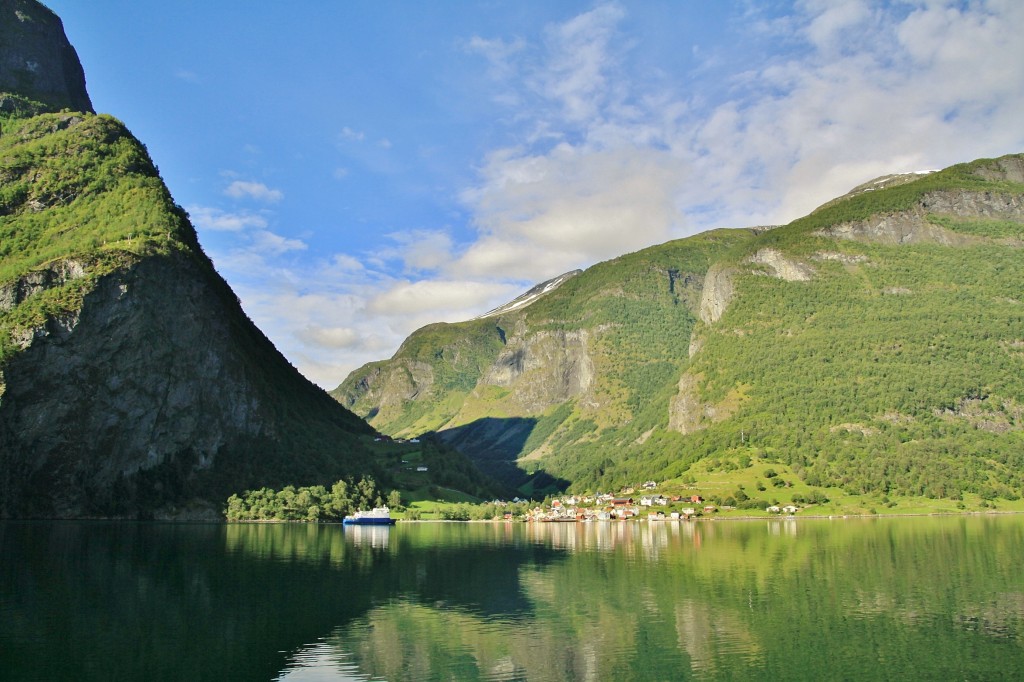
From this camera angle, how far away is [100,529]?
13362 centimetres

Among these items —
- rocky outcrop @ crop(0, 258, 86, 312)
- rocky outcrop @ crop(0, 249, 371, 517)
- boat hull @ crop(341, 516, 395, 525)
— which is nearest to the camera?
rocky outcrop @ crop(0, 249, 371, 517)

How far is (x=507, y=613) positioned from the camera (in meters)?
55.7

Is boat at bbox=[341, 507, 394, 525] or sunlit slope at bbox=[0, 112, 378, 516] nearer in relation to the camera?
sunlit slope at bbox=[0, 112, 378, 516]

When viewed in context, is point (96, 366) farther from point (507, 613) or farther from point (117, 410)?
point (507, 613)

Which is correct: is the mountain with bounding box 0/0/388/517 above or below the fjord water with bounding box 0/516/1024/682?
above

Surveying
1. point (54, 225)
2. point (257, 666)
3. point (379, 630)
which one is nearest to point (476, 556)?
point (379, 630)

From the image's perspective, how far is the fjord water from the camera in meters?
39.2

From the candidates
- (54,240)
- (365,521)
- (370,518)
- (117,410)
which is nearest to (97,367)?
(117,410)

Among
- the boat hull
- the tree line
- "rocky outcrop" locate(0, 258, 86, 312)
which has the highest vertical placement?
"rocky outcrop" locate(0, 258, 86, 312)

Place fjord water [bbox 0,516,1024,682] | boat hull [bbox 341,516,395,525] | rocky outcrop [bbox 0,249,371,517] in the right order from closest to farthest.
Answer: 1. fjord water [bbox 0,516,1024,682]
2. rocky outcrop [bbox 0,249,371,517]
3. boat hull [bbox 341,516,395,525]

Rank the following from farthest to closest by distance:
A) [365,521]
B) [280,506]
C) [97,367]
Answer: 1. [280,506]
2. [365,521]
3. [97,367]

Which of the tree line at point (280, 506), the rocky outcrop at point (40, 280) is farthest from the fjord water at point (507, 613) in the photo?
the tree line at point (280, 506)

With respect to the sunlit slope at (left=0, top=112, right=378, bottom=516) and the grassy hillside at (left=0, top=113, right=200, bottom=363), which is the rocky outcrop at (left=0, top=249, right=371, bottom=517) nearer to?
the sunlit slope at (left=0, top=112, right=378, bottom=516)

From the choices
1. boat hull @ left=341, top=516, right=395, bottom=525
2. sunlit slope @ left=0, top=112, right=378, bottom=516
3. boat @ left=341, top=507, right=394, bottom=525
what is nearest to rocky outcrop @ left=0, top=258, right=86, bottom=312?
sunlit slope @ left=0, top=112, right=378, bottom=516
